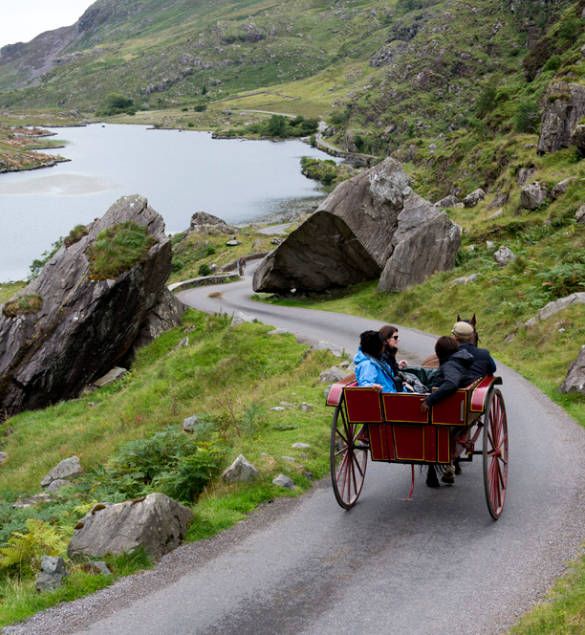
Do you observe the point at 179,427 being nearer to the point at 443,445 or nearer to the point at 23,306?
the point at 443,445

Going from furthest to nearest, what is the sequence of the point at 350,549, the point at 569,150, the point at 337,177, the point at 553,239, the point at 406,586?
the point at 337,177, the point at 569,150, the point at 553,239, the point at 350,549, the point at 406,586

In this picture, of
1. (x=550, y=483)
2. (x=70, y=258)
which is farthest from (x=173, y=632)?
(x=70, y=258)

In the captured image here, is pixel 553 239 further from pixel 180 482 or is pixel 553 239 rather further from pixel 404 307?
pixel 180 482

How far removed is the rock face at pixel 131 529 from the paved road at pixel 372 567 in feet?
0.96

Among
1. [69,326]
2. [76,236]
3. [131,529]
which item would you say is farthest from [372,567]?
[76,236]

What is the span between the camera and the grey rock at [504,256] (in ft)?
94.8

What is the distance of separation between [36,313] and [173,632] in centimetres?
2446

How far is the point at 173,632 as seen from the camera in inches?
297

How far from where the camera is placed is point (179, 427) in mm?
18109

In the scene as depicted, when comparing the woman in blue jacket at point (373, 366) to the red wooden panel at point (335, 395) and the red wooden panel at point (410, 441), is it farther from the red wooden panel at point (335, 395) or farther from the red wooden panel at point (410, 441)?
the red wooden panel at point (410, 441)

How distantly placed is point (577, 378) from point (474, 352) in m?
6.82

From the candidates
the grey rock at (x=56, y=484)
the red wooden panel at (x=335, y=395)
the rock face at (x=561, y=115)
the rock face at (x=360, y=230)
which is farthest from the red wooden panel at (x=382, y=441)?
the rock face at (x=561, y=115)

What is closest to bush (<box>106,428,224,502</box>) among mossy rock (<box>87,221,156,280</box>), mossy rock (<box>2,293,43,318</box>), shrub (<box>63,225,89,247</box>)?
mossy rock (<box>87,221,156,280</box>)

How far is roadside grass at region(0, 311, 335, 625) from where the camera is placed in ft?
34.7
